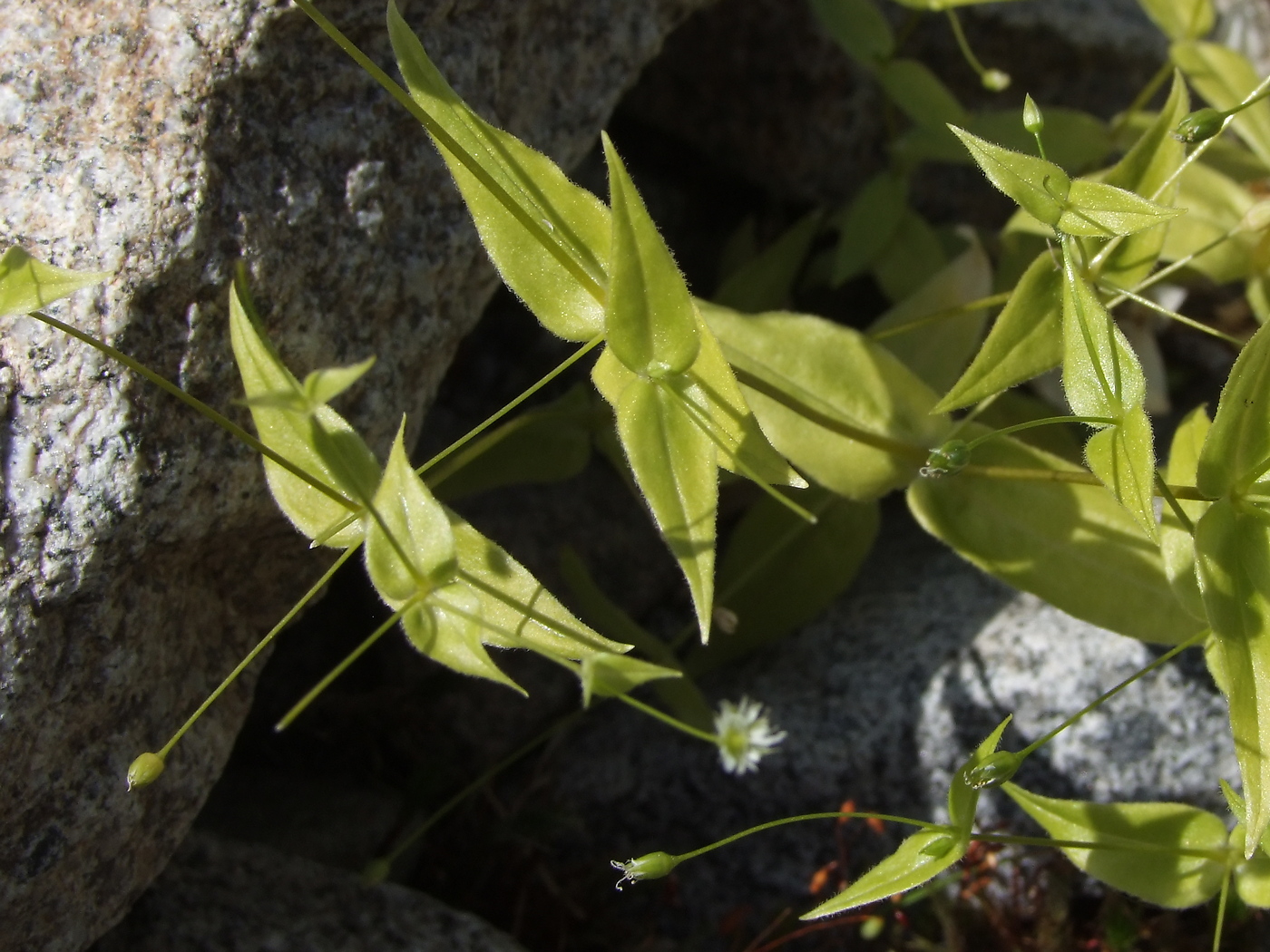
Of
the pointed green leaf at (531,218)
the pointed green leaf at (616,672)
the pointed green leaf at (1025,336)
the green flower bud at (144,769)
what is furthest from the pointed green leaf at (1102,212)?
the green flower bud at (144,769)

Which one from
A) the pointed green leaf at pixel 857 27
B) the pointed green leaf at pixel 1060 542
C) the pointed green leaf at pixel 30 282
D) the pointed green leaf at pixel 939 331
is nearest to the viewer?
the pointed green leaf at pixel 30 282

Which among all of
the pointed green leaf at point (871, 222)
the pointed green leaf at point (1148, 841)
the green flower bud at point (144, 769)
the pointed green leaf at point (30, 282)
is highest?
the pointed green leaf at point (30, 282)

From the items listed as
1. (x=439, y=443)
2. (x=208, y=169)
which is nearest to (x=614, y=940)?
(x=439, y=443)

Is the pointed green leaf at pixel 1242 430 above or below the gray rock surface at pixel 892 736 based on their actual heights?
above

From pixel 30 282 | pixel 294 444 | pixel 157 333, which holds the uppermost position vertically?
pixel 30 282

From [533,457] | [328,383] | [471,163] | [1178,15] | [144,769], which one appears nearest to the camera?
[328,383]

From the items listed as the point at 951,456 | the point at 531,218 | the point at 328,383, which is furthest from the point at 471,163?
the point at 951,456

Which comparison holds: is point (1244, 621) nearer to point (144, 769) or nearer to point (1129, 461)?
point (1129, 461)

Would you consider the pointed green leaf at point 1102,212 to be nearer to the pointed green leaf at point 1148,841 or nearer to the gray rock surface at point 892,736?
the pointed green leaf at point 1148,841
